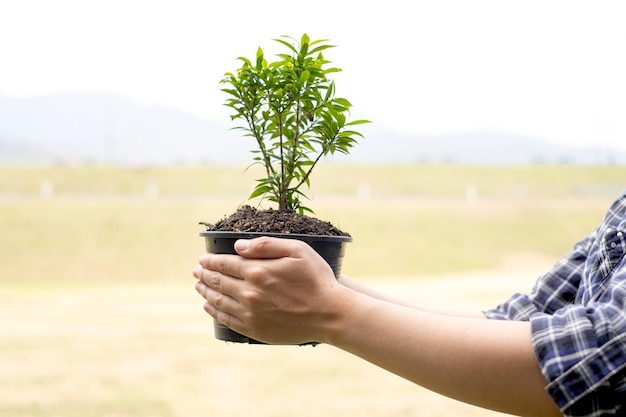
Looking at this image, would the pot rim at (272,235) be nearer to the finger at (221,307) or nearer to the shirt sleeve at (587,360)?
the finger at (221,307)

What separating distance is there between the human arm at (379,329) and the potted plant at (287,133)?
0.12 meters

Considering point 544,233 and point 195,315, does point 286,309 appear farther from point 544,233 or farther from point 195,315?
point 544,233

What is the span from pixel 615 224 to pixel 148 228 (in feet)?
27.7

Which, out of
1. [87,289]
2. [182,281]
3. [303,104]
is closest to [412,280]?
[182,281]

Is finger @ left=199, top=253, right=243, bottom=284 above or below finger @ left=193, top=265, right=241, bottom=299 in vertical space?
above

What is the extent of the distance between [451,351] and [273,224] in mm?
287

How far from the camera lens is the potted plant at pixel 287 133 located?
0.84 meters

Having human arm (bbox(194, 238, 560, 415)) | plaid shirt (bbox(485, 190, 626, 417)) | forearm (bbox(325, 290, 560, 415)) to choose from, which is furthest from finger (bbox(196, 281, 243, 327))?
plaid shirt (bbox(485, 190, 626, 417))

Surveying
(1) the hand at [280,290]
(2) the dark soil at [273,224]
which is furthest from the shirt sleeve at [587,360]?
(2) the dark soil at [273,224]

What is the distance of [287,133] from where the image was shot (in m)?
0.95

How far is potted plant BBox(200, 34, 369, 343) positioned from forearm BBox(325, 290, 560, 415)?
165mm

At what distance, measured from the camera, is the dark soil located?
0.83 m

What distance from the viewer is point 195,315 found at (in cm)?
487

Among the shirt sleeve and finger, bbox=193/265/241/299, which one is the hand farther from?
the shirt sleeve
